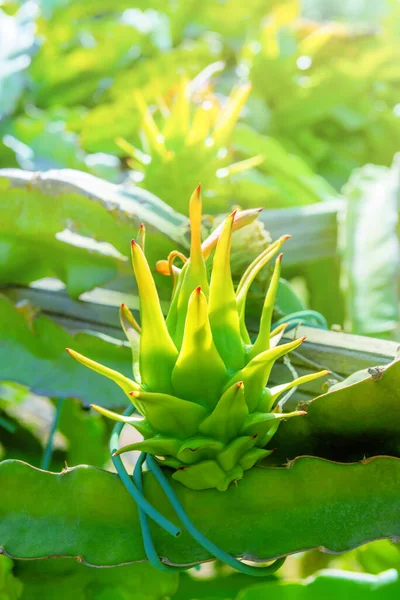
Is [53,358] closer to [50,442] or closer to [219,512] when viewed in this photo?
[50,442]

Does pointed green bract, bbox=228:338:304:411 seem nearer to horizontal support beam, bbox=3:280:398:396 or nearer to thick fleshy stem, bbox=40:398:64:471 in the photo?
horizontal support beam, bbox=3:280:398:396

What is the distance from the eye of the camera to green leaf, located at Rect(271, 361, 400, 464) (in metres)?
0.39

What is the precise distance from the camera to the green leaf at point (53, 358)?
0.61 m

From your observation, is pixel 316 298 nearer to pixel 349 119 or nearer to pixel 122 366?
pixel 122 366

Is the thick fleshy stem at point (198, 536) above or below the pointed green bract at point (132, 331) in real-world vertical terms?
below

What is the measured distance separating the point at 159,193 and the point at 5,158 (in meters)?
0.43

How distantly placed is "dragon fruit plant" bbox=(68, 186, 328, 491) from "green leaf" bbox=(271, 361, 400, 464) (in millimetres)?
31

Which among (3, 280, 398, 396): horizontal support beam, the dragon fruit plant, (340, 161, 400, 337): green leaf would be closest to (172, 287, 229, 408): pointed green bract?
the dragon fruit plant

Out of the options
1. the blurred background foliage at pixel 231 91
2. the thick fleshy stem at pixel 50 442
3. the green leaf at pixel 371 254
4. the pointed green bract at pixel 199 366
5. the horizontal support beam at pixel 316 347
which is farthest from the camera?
the blurred background foliage at pixel 231 91

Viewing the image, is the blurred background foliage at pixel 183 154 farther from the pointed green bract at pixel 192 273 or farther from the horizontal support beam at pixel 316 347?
the pointed green bract at pixel 192 273

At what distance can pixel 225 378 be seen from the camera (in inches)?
15.5

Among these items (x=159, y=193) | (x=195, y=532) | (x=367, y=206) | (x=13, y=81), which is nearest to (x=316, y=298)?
(x=367, y=206)

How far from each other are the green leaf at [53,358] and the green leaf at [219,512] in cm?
18

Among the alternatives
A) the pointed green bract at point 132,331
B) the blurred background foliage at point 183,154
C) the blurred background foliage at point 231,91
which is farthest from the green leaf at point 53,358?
the blurred background foliage at point 231,91
